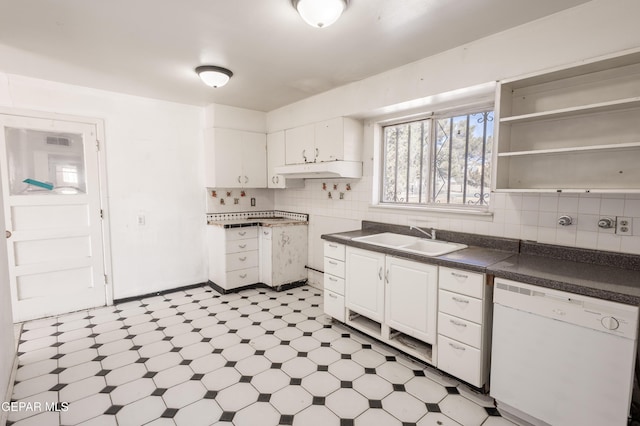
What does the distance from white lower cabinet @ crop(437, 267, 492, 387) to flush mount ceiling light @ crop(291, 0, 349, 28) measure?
1728 millimetres

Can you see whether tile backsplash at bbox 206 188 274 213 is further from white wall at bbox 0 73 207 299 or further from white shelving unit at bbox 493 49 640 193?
white shelving unit at bbox 493 49 640 193

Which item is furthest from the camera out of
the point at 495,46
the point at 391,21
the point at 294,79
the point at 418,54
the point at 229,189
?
the point at 229,189

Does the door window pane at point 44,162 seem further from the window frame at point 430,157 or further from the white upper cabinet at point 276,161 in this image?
the window frame at point 430,157

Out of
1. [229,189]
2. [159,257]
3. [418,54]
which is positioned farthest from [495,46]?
[159,257]

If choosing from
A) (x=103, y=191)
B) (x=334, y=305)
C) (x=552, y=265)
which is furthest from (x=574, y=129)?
(x=103, y=191)

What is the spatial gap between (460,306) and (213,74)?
271cm

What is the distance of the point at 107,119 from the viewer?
11.3 feet

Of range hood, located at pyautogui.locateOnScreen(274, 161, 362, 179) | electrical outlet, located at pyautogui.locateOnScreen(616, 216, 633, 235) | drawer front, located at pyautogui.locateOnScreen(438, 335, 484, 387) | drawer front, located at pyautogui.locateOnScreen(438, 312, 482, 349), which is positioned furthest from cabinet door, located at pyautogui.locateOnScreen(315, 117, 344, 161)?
electrical outlet, located at pyautogui.locateOnScreen(616, 216, 633, 235)

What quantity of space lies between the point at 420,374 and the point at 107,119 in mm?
4024

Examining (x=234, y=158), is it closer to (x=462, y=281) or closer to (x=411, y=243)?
(x=411, y=243)

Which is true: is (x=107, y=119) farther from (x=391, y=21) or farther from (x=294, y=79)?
(x=391, y=21)

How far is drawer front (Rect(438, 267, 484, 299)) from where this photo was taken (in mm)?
1946

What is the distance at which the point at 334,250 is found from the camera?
3002mm

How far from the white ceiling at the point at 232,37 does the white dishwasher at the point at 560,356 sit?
1.68 metres
